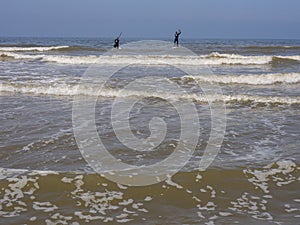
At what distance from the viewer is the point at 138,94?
34.9ft

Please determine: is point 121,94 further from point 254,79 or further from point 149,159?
point 254,79

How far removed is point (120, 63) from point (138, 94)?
10.9m

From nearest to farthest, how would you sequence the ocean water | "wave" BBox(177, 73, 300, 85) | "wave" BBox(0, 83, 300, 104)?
the ocean water, "wave" BBox(0, 83, 300, 104), "wave" BBox(177, 73, 300, 85)

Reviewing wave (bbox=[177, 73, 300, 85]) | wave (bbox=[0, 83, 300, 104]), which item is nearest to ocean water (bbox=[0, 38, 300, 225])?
wave (bbox=[0, 83, 300, 104])

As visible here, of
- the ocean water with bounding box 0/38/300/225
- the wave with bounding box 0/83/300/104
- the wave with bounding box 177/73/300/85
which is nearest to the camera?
the ocean water with bounding box 0/38/300/225

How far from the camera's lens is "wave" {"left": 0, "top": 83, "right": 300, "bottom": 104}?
9.97m

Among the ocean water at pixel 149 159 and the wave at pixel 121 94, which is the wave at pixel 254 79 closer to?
the wave at pixel 121 94

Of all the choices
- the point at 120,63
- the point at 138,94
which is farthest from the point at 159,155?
the point at 120,63

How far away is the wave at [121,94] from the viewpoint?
997cm

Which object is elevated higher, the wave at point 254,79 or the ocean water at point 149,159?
the wave at point 254,79

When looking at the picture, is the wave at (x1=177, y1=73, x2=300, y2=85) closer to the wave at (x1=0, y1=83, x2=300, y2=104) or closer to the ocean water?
the wave at (x1=0, y1=83, x2=300, y2=104)

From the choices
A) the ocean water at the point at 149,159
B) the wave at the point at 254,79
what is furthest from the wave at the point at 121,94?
the wave at the point at 254,79

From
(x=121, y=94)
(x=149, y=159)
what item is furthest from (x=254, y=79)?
(x=149, y=159)

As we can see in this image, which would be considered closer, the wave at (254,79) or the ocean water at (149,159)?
the ocean water at (149,159)
